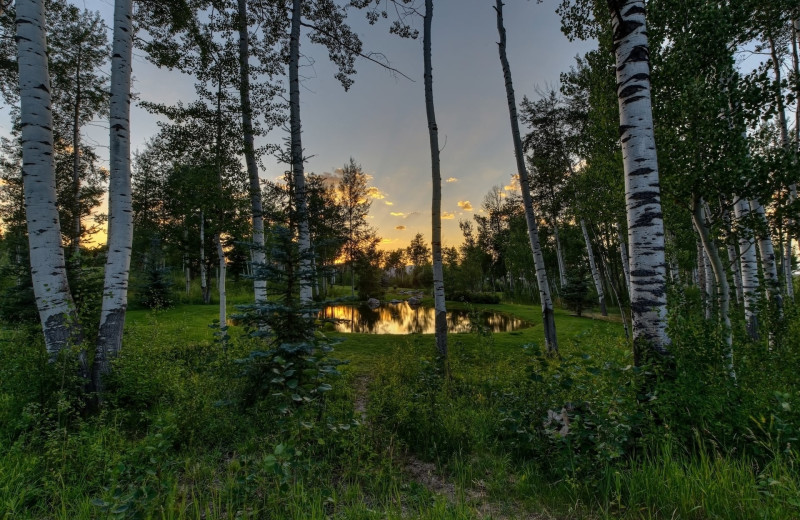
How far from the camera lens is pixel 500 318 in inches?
858

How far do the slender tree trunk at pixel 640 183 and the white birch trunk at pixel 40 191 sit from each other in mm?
7050

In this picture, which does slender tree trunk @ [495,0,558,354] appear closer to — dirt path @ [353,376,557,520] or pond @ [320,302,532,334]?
dirt path @ [353,376,557,520]

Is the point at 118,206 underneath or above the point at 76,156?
underneath

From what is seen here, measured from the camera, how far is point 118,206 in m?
4.59

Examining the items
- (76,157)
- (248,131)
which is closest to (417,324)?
(248,131)

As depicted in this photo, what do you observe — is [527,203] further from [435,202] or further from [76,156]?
[76,156]

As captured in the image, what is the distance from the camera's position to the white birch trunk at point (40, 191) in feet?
12.9

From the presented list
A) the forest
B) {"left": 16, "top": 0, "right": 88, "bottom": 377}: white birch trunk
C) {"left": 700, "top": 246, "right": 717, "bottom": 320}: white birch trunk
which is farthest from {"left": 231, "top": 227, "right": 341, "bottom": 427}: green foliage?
{"left": 700, "top": 246, "right": 717, "bottom": 320}: white birch trunk

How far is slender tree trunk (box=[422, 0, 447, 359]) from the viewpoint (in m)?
7.55

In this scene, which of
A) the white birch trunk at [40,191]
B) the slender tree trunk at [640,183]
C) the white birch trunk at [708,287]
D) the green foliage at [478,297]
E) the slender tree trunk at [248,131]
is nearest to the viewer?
the slender tree trunk at [640,183]

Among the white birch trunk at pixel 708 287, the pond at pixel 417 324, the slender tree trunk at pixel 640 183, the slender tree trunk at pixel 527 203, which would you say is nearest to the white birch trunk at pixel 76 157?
the pond at pixel 417 324

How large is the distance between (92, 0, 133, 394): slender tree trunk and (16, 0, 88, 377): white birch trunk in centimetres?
35

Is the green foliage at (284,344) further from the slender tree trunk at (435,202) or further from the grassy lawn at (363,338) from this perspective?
the slender tree trunk at (435,202)

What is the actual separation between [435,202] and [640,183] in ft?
16.3
